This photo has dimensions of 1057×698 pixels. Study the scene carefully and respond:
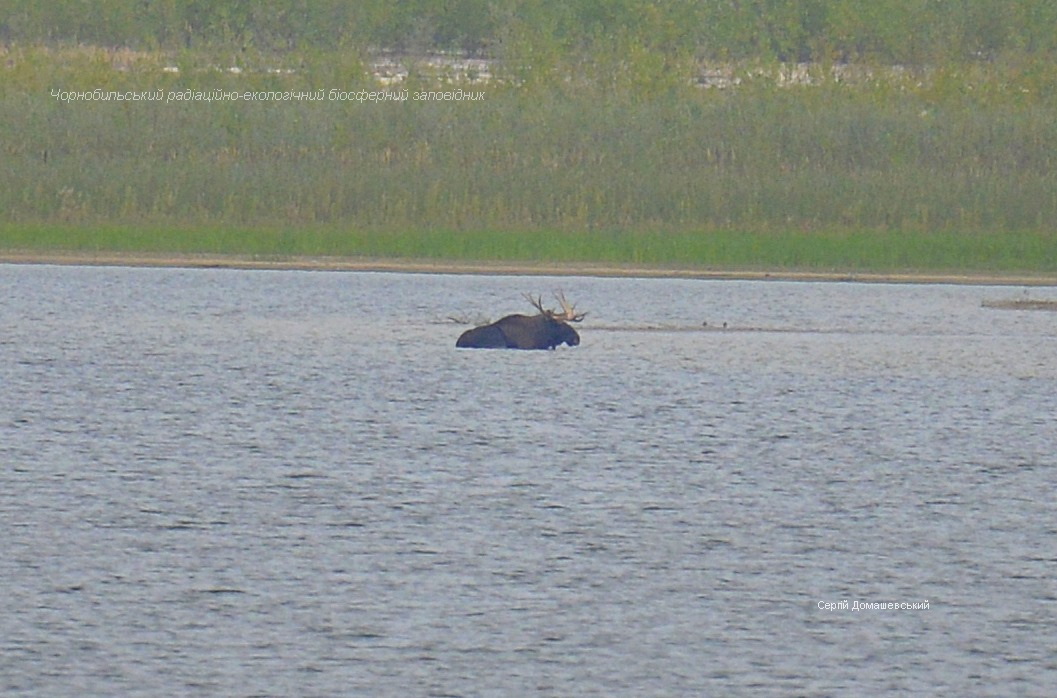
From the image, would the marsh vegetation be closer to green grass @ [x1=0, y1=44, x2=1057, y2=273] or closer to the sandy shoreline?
green grass @ [x1=0, y1=44, x2=1057, y2=273]

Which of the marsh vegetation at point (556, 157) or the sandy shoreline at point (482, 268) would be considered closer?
the sandy shoreline at point (482, 268)

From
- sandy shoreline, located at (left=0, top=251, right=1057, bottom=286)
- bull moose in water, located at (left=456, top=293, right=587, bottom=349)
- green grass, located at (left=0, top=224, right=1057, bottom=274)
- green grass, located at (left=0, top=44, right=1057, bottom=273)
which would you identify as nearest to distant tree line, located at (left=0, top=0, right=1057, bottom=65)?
green grass, located at (left=0, top=44, right=1057, bottom=273)

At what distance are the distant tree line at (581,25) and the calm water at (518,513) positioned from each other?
2921cm

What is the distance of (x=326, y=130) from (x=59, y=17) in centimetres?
1941

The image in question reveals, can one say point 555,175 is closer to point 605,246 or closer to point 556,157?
point 556,157

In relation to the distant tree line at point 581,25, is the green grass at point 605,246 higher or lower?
lower

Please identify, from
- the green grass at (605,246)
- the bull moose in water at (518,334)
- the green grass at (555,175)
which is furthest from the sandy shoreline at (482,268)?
the bull moose in water at (518,334)

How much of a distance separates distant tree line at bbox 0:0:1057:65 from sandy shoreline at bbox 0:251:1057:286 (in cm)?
1922

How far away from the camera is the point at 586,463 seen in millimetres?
12273

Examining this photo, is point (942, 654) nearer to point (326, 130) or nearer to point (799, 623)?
point (799, 623)

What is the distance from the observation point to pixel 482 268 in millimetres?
26672

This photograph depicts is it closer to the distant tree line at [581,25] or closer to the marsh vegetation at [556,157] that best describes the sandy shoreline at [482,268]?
the marsh vegetation at [556,157]

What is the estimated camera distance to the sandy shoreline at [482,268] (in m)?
26.3

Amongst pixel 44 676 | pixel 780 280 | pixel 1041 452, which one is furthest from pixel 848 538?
pixel 780 280
